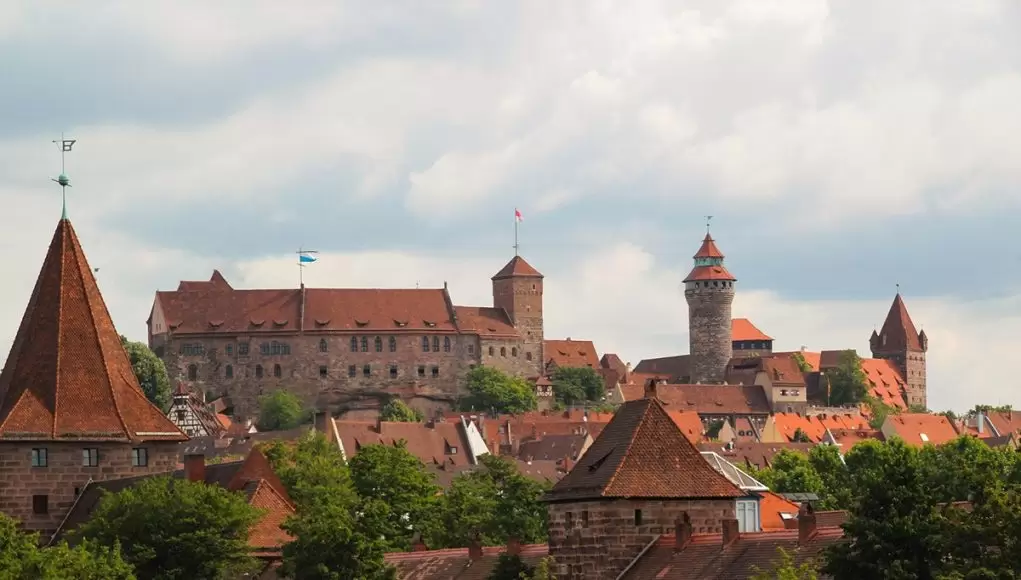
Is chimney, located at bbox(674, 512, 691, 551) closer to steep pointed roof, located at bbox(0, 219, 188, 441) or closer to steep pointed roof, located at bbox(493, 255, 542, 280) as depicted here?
steep pointed roof, located at bbox(0, 219, 188, 441)

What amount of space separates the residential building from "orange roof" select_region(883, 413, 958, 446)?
106 metres

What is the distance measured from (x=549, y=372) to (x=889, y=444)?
63.0 metres

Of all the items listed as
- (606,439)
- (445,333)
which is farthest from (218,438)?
(606,439)

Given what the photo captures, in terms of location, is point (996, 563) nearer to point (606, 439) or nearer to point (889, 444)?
point (606, 439)

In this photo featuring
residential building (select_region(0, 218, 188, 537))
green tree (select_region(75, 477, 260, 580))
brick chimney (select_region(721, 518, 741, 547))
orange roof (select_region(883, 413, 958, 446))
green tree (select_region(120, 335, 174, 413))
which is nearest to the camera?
brick chimney (select_region(721, 518, 741, 547))

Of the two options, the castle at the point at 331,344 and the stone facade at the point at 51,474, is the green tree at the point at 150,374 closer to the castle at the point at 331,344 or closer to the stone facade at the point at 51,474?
the castle at the point at 331,344

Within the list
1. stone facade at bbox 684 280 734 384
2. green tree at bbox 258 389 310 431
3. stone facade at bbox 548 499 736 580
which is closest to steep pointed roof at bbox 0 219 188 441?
stone facade at bbox 548 499 736 580

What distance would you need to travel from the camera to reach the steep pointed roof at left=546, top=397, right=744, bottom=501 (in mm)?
44594

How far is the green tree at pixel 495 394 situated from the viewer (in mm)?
170250

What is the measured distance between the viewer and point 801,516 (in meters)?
41.8

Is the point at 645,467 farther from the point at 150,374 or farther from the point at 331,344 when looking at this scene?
the point at 331,344

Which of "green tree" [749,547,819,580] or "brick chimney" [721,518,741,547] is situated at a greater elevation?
"brick chimney" [721,518,741,547]

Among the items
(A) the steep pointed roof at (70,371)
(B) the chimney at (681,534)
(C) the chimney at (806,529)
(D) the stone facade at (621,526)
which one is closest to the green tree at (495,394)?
(A) the steep pointed roof at (70,371)

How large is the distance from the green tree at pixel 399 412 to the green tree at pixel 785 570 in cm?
11856
